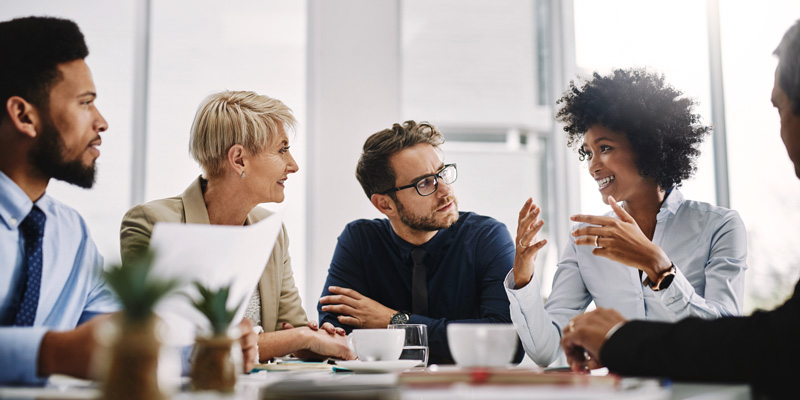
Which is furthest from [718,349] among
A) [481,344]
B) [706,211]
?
[706,211]

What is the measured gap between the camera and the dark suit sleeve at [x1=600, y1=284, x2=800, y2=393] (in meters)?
0.91

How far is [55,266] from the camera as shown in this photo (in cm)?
140

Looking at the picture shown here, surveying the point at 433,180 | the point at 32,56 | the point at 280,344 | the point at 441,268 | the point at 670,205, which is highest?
the point at 32,56

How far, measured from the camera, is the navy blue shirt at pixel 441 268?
7.79 ft

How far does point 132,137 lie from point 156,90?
0.29 metres

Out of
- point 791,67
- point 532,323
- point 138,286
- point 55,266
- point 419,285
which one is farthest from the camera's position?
point 419,285

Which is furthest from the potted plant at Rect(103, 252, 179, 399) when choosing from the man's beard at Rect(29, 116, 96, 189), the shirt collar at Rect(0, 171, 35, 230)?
the man's beard at Rect(29, 116, 96, 189)

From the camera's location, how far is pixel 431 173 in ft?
8.51

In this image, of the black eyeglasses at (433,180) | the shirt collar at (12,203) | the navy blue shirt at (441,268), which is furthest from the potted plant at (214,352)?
the black eyeglasses at (433,180)

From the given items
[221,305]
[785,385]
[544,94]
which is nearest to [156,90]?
[544,94]

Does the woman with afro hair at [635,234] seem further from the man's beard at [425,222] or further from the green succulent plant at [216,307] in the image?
the green succulent plant at [216,307]

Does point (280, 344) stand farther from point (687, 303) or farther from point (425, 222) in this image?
point (687, 303)

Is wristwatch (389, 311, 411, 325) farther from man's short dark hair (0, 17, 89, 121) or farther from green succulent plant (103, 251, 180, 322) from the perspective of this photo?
green succulent plant (103, 251, 180, 322)

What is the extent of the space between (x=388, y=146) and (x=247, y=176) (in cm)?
60
